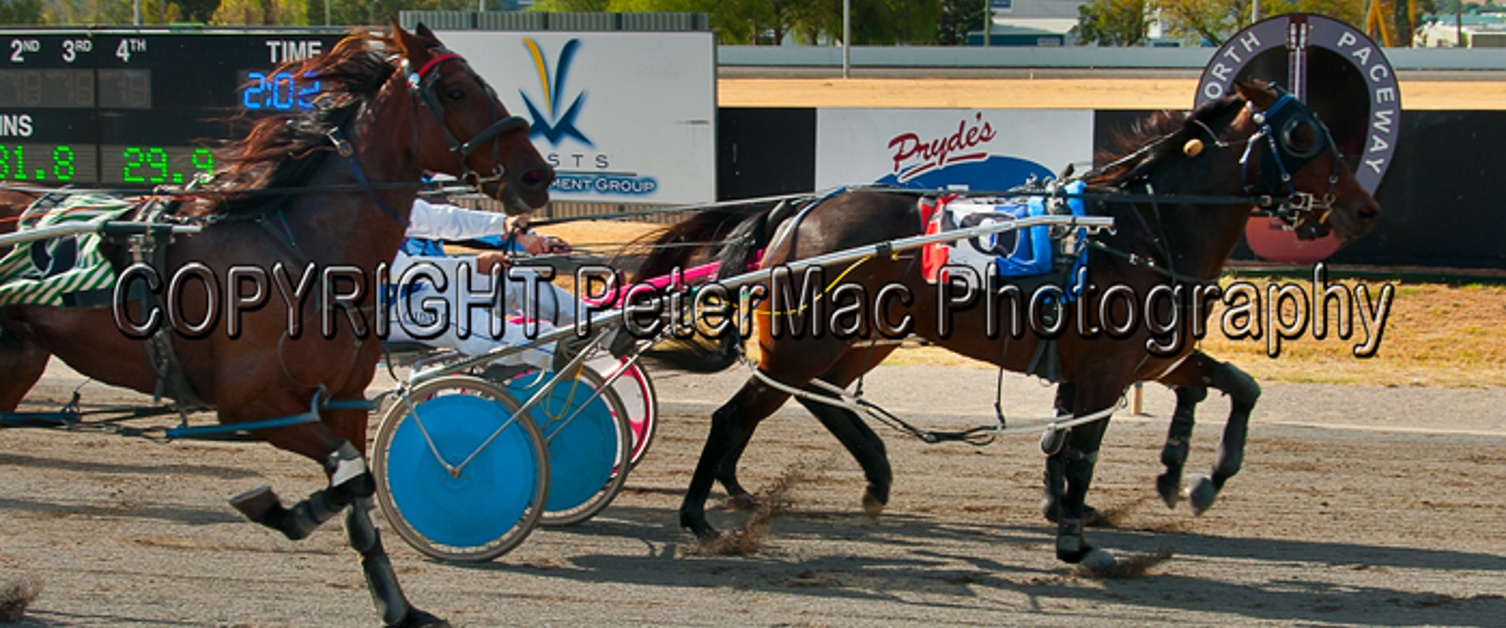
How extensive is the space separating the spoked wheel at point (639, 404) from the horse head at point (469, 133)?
2061 mm

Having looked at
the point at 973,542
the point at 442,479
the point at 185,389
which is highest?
the point at 185,389

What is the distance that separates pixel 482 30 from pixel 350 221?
36.8ft

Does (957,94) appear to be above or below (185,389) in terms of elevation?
above

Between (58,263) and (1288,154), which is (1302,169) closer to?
(1288,154)

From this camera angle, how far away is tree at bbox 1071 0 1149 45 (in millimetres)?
48250

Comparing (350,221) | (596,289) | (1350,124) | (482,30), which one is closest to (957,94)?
(482,30)

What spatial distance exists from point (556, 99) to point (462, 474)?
33.5ft

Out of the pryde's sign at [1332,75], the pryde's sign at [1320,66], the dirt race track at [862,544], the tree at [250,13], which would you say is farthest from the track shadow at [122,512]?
the tree at [250,13]

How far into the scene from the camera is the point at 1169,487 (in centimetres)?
590

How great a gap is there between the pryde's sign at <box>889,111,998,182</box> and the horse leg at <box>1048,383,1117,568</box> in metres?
7.32

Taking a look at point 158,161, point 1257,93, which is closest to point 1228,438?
→ point 1257,93

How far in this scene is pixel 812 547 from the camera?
5668 millimetres

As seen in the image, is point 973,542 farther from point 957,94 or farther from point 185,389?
point 957,94

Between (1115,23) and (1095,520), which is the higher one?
(1115,23)
